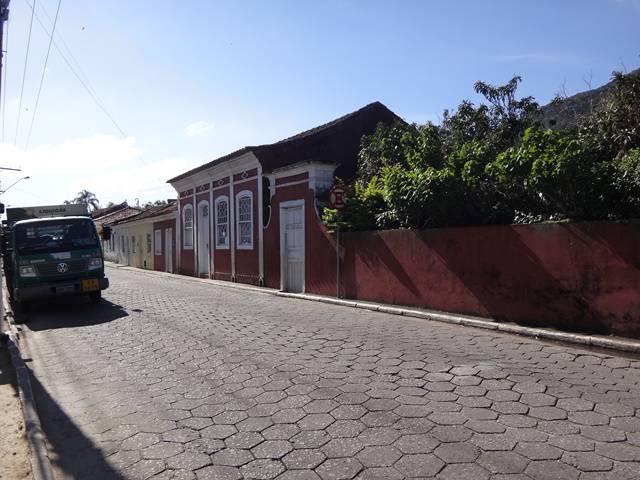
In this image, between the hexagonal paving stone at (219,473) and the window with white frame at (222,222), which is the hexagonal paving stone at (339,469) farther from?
the window with white frame at (222,222)

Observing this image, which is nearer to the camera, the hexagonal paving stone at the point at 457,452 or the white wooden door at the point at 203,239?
the hexagonal paving stone at the point at 457,452

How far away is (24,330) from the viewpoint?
9.29m

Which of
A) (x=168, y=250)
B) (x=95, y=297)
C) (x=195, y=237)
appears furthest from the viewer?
(x=168, y=250)

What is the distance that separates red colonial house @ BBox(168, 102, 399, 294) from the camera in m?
13.3

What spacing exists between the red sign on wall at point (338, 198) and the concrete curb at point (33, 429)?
23.6 feet

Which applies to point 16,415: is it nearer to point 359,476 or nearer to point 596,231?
point 359,476

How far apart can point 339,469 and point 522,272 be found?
5.72m

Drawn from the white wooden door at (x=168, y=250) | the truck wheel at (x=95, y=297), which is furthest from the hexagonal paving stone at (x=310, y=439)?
the white wooden door at (x=168, y=250)

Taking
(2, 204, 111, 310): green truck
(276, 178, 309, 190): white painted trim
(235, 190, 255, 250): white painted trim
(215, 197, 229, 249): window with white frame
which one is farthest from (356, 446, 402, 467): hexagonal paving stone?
(215, 197, 229, 249): window with white frame

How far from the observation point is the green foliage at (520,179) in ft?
24.0

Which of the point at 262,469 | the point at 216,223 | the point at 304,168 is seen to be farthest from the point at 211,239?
the point at 262,469

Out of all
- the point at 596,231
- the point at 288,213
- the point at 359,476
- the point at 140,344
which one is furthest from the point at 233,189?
the point at 359,476

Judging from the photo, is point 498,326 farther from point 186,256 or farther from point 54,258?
point 186,256

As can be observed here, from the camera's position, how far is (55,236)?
37.0 ft
